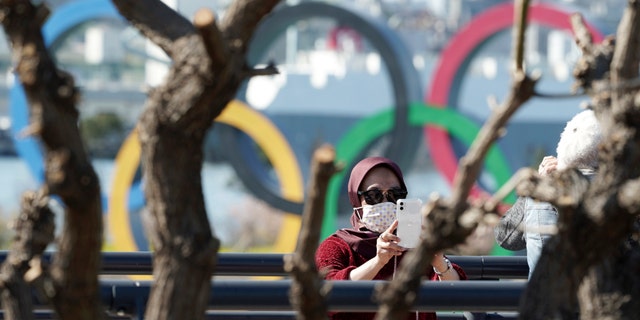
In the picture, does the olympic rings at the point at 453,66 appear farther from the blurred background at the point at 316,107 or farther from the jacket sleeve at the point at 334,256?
the jacket sleeve at the point at 334,256

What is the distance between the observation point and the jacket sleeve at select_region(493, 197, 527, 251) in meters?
3.26

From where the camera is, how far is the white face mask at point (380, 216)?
10.3 feet

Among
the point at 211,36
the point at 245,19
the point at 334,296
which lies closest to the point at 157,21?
the point at 245,19

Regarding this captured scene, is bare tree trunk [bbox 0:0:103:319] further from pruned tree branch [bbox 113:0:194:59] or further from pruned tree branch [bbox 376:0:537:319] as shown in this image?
pruned tree branch [bbox 376:0:537:319]

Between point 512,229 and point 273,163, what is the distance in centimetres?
1241

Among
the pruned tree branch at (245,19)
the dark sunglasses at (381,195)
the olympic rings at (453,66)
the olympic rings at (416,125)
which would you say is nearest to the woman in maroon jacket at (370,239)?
the dark sunglasses at (381,195)

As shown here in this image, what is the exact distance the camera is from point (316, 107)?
2969 cm

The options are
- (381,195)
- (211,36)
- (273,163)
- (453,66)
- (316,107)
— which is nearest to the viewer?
(211,36)

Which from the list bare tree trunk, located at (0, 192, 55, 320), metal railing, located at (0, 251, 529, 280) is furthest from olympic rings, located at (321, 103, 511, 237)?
bare tree trunk, located at (0, 192, 55, 320)

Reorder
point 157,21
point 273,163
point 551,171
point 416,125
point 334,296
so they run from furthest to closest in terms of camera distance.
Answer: point 416,125 → point 273,163 → point 551,171 → point 334,296 → point 157,21

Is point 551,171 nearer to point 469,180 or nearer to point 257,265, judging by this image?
point 257,265

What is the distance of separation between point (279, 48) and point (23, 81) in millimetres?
54133

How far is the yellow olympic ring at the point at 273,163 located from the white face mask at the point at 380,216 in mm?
12020

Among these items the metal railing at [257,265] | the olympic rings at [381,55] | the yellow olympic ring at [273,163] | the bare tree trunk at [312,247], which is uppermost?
the olympic rings at [381,55]
